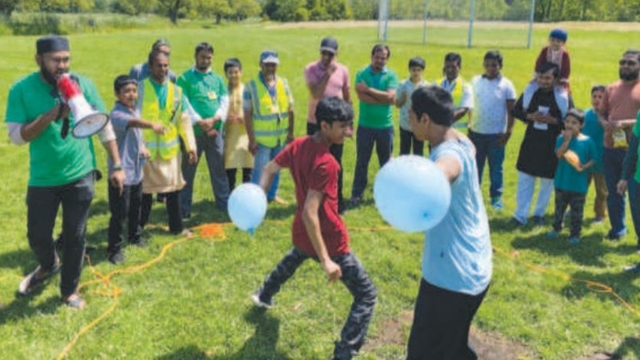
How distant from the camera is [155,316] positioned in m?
5.34

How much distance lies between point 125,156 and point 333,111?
321cm

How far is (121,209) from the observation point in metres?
6.37

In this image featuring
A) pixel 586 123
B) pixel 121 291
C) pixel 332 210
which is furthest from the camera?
pixel 586 123

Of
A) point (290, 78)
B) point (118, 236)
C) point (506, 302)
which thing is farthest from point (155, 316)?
point (290, 78)

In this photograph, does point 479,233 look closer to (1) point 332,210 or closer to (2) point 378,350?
(1) point 332,210

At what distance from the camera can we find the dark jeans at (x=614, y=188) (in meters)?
7.15

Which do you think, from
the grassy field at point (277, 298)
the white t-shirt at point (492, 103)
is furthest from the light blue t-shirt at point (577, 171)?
the white t-shirt at point (492, 103)

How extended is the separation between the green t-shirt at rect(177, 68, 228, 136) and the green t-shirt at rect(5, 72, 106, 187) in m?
2.47

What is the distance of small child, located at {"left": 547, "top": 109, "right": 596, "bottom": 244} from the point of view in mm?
7184

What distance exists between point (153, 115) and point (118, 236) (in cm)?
146

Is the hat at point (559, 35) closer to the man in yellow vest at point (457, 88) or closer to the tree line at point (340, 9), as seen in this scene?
the man in yellow vest at point (457, 88)

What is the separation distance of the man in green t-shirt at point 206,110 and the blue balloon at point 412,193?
16.4ft

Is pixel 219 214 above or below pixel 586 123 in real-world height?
below

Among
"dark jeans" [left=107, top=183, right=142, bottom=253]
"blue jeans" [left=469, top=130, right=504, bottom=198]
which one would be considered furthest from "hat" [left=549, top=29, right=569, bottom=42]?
"dark jeans" [left=107, top=183, right=142, bottom=253]
